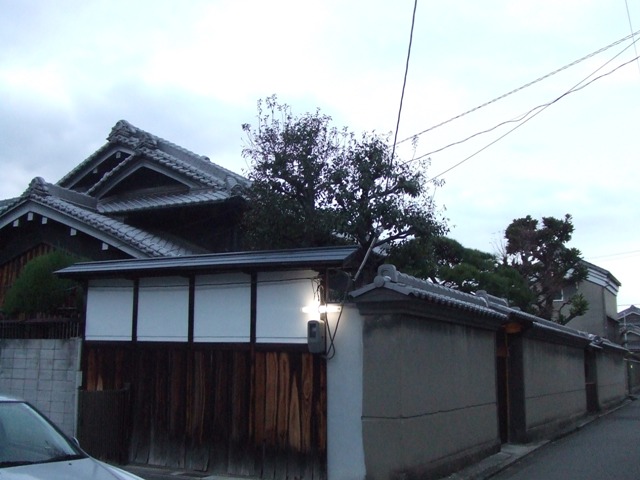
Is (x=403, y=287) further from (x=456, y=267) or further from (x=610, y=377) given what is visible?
(x=610, y=377)

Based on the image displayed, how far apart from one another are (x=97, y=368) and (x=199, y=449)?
2.50 metres

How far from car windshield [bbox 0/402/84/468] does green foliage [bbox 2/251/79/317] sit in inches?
287

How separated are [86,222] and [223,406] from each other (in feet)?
20.8

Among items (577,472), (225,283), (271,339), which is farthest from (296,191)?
(577,472)

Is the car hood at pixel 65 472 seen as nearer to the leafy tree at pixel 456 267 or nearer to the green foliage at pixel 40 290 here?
the green foliage at pixel 40 290

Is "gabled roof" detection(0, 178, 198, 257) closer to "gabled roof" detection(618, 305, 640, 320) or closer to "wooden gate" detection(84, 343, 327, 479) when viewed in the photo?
"wooden gate" detection(84, 343, 327, 479)

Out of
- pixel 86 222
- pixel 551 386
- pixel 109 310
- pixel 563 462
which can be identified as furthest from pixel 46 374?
pixel 551 386

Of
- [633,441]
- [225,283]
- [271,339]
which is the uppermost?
[225,283]

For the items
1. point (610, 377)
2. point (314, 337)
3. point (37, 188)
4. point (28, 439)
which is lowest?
point (610, 377)

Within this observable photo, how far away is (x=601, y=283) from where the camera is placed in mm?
37750

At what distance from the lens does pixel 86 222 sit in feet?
46.2

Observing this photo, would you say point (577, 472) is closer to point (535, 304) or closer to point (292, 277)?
point (292, 277)

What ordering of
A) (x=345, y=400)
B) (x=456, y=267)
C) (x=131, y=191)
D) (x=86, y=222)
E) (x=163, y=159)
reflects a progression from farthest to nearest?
(x=456, y=267), (x=131, y=191), (x=163, y=159), (x=86, y=222), (x=345, y=400)

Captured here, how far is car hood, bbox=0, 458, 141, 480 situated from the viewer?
4.95 meters
